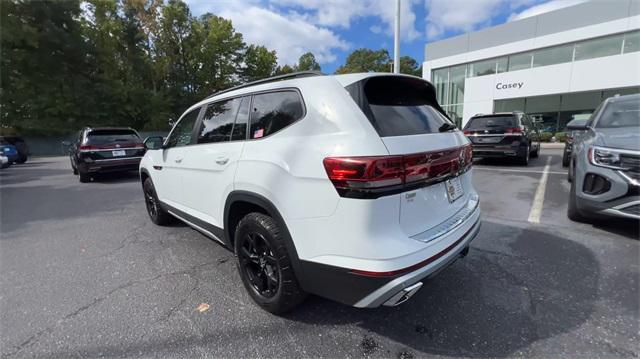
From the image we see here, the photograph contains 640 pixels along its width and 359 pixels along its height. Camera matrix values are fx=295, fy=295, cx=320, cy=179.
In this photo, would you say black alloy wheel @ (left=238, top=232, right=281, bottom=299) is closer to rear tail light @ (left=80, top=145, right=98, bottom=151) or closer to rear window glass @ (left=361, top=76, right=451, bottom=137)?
rear window glass @ (left=361, top=76, right=451, bottom=137)

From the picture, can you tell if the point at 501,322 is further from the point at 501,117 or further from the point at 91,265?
the point at 501,117

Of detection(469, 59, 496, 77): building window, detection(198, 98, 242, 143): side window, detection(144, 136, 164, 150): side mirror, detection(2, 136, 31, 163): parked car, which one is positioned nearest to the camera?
detection(198, 98, 242, 143): side window

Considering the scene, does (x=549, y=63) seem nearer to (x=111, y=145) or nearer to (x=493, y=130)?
(x=493, y=130)

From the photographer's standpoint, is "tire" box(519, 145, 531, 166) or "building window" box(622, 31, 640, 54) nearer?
"tire" box(519, 145, 531, 166)

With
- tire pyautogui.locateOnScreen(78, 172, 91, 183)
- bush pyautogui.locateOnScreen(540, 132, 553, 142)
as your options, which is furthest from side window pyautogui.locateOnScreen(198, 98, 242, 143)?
bush pyautogui.locateOnScreen(540, 132, 553, 142)

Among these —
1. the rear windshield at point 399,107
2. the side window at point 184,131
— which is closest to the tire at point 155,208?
the side window at point 184,131

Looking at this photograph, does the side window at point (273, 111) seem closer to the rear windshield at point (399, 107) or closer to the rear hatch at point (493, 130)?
the rear windshield at point (399, 107)

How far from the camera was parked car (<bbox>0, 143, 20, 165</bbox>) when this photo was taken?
14.9m

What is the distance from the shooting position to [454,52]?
2705 cm

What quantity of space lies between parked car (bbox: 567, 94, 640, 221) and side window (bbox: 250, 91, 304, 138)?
365 centimetres

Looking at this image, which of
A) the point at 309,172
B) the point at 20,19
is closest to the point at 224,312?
the point at 309,172

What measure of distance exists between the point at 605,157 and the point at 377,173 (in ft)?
11.4

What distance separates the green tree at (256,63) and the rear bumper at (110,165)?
111 ft

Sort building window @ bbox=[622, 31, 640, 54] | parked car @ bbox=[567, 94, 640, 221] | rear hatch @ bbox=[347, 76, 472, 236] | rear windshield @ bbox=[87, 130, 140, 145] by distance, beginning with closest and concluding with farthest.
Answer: rear hatch @ bbox=[347, 76, 472, 236], parked car @ bbox=[567, 94, 640, 221], rear windshield @ bbox=[87, 130, 140, 145], building window @ bbox=[622, 31, 640, 54]
